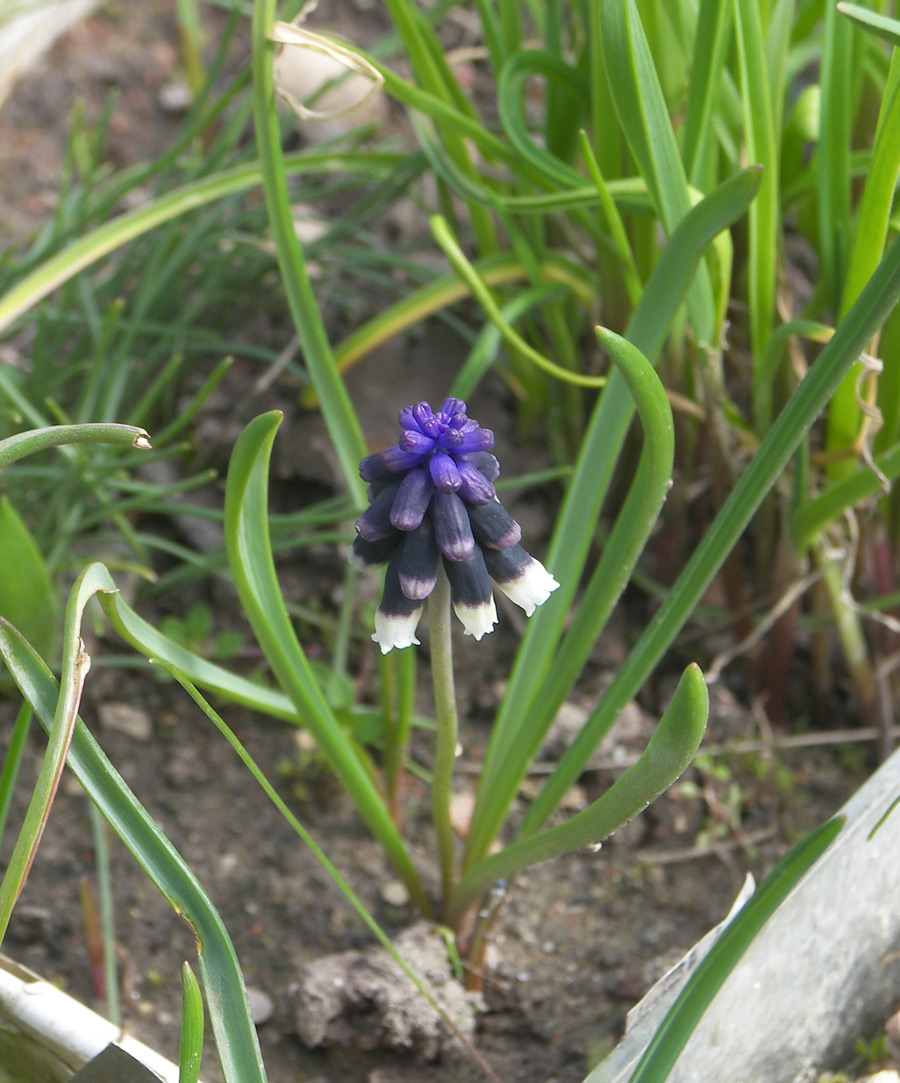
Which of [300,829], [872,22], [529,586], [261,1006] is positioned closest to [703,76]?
[872,22]

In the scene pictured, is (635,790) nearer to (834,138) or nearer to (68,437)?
(68,437)

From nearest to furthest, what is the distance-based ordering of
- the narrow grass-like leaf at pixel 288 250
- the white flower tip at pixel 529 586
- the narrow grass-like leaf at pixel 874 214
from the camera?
the white flower tip at pixel 529 586
the narrow grass-like leaf at pixel 874 214
the narrow grass-like leaf at pixel 288 250

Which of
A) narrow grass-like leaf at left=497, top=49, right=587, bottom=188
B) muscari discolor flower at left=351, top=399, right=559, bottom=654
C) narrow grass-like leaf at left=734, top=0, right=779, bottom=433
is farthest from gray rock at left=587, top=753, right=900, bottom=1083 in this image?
narrow grass-like leaf at left=497, top=49, right=587, bottom=188

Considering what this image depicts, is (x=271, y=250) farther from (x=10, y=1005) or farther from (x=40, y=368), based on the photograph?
(x=10, y=1005)

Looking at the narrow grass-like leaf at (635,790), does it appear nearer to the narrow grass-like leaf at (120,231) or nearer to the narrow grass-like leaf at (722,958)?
the narrow grass-like leaf at (722,958)

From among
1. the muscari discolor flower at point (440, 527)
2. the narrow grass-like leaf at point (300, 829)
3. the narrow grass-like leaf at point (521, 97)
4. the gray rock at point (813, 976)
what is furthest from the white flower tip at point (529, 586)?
the narrow grass-like leaf at point (521, 97)

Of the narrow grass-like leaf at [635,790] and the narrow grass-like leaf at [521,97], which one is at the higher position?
the narrow grass-like leaf at [521,97]

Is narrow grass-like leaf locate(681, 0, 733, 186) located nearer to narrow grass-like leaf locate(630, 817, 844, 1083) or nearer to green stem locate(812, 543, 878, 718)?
green stem locate(812, 543, 878, 718)
